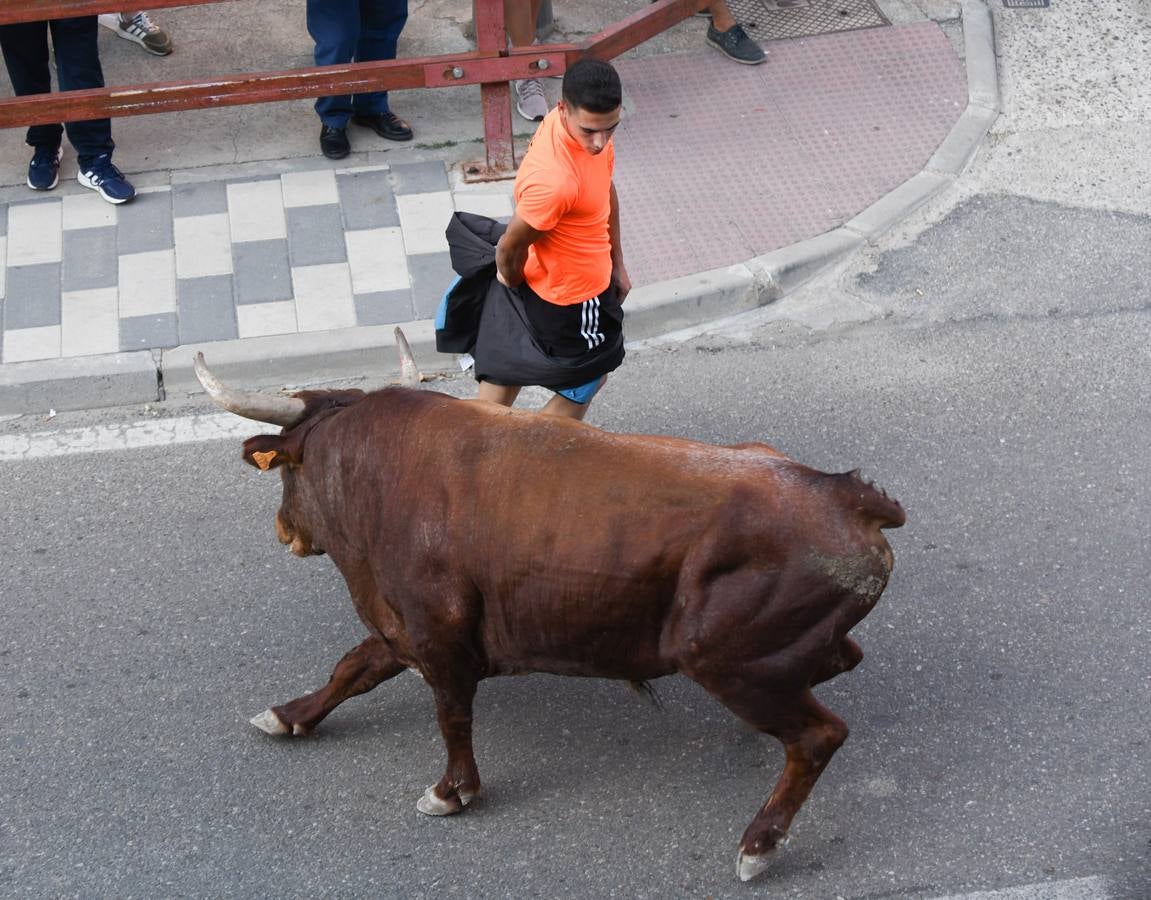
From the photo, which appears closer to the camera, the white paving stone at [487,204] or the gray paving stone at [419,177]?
the white paving stone at [487,204]

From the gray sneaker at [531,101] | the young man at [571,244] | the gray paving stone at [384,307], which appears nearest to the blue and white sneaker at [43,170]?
the gray paving stone at [384,307]

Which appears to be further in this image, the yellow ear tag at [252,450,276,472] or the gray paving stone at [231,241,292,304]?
the gray paving stone at [231,241,292,304]

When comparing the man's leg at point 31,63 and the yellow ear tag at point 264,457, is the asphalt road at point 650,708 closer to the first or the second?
the yellow ear tag at point 264,457

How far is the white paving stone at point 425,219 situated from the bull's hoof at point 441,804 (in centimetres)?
312

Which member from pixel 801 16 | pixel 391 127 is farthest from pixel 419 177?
pixel 801 16

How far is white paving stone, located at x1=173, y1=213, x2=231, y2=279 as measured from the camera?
21.3ft

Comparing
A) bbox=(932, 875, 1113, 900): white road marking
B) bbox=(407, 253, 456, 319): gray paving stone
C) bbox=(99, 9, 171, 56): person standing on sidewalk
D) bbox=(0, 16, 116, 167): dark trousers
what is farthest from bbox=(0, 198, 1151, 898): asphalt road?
bbox=(99, 9, 171, 56): person standing on sidewalk

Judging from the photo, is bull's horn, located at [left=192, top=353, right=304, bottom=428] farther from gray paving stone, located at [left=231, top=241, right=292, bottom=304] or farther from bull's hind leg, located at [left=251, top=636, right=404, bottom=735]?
gray paving stone, located at [left=231, top=241, right=292, bottom=304]

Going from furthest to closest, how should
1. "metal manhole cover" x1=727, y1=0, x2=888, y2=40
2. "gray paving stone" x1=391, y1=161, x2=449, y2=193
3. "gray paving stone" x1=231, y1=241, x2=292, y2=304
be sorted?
"metal manhole cover" x1=727, y1=0, x2=888, y2=40 → "gray paving stone" x1=391, y1=161, x2=449, y2=193 → "gray paving stone" x1=231, y1=241, x2=292, y2=304

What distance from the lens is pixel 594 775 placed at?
440 centimetres

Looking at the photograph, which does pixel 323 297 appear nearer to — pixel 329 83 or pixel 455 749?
pixel 329 83

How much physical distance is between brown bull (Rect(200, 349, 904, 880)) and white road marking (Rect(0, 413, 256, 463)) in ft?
5.93

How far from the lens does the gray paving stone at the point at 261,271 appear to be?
6.36 meters

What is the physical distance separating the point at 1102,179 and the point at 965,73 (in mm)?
1125
